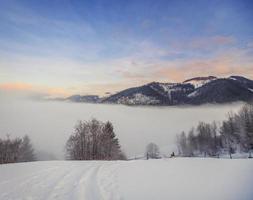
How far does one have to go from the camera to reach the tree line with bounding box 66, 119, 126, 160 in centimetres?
4919

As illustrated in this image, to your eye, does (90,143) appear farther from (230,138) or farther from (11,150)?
(230,138)

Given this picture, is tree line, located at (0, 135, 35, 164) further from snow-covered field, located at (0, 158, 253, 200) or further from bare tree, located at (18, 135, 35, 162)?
snow-covered field, located at (0, 158, 253, 200)

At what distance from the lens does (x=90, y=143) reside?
163 feet

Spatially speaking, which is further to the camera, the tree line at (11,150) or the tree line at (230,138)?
the tree line at (230,138)

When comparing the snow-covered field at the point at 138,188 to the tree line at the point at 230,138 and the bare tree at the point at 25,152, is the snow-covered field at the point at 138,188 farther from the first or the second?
the bare tree at the point at 25,152

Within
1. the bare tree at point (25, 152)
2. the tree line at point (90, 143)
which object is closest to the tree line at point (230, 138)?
the tree line at point (90, 143)

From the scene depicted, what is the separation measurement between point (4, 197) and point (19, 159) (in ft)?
186

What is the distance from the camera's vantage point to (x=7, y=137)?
61.0 metres

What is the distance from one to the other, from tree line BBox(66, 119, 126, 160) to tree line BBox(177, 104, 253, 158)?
35.4 m

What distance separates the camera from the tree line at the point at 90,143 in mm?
49188

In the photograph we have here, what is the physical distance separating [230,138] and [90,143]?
61.2m

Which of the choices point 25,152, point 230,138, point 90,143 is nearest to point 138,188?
point 90,143

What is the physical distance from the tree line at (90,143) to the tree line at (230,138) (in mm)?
35377

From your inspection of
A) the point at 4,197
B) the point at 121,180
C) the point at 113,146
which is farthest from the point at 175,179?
the point at 113,146
